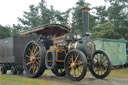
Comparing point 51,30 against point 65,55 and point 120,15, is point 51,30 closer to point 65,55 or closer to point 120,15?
point 65,55

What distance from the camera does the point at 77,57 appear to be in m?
7.07

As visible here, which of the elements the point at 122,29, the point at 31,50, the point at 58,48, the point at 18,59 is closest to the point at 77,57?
the point at 58,48

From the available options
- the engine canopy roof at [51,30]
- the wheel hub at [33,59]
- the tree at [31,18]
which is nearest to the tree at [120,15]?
the engine canopy roof at [51,30]

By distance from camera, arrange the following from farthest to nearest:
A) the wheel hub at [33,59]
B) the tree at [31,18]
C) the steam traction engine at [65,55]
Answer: the tree at [31,18]
the wheel hub at [33,59]
the steam traction engine at [65,55]

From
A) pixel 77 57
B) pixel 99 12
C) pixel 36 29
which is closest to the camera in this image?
pixel 77 57

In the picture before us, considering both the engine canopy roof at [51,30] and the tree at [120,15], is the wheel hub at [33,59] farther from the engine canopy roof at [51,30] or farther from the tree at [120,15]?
the tree at [120,15]

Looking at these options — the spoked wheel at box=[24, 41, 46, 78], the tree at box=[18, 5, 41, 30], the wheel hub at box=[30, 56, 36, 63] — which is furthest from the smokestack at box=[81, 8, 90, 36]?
the tree at box=[18, 5, 41, 30]

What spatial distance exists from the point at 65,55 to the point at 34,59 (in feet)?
5.53

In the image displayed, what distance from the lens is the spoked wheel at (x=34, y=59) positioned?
8.37m

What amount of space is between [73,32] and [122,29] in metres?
14.3

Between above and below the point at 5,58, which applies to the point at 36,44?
above

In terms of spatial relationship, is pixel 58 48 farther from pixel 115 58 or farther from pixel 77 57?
pixel 115 58

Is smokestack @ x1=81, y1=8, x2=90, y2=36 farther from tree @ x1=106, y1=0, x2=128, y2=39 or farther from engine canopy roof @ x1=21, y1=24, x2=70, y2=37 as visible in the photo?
tree @ x1=106, y1=0, x2=128, y2=39

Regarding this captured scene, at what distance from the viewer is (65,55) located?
326 inches
